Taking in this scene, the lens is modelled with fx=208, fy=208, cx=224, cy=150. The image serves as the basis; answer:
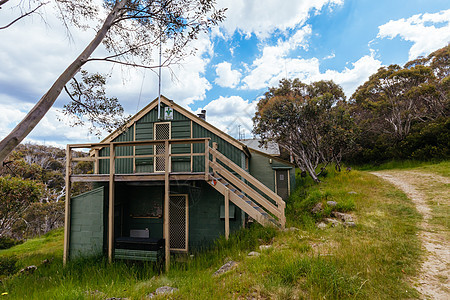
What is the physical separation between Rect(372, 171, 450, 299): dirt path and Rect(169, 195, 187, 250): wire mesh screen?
718cm

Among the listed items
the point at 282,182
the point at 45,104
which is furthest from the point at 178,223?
the point at 282,182

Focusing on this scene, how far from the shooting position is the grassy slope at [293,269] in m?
3.36

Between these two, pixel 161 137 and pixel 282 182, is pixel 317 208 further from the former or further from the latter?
pixel 161 137

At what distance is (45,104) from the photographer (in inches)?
200

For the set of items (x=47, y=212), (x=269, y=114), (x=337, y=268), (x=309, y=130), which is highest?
(x=269, y=114)

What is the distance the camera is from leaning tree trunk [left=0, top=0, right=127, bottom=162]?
4.56 metres

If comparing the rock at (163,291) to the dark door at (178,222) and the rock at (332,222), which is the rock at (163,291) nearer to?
the dark door at (178,222)

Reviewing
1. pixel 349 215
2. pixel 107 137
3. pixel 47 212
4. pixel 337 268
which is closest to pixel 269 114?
pixel 349 215

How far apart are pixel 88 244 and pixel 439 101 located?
2518cm

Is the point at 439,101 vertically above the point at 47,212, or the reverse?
the point at 439,101

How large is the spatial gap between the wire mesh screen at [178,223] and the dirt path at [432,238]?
23.5 ft

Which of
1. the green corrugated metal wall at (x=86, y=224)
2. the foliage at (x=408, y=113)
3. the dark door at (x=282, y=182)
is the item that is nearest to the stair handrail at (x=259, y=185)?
the green corrugated metal wall at (x=86, y=224)

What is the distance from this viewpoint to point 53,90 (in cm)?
523

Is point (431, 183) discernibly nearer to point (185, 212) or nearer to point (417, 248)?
point (417, 248)
